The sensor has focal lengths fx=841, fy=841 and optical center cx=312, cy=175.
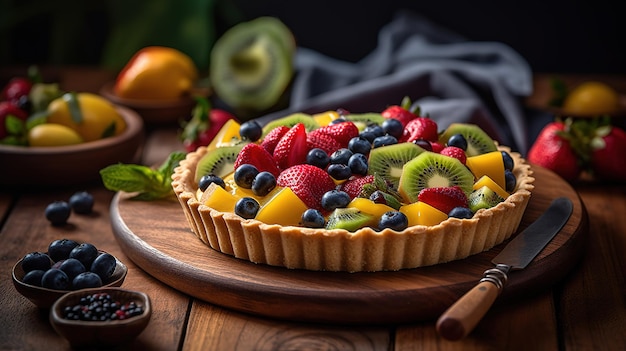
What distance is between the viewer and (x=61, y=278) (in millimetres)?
2574

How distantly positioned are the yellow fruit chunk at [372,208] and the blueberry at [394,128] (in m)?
0.60

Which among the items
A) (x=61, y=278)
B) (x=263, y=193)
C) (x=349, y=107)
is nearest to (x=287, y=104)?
(x=349, y=107)

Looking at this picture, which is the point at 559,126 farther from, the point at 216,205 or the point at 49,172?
the point at 49,172

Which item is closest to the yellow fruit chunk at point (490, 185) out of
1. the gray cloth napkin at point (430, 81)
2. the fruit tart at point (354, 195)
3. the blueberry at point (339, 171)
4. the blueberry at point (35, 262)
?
the fruit tart at point (354, 195)

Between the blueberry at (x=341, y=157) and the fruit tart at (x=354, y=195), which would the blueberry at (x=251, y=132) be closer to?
the fruit tart at (x=354, y=195)

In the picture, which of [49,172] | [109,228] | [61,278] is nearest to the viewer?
[61,278]

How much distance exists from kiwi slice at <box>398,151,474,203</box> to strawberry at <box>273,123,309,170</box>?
40 cm

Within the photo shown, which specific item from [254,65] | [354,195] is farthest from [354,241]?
[254,65]

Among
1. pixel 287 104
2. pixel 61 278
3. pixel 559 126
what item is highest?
pixel 61 278

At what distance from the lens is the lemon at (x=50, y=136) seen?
382 centimetres

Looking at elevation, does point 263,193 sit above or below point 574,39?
above

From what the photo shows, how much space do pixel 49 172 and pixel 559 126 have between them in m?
2.34

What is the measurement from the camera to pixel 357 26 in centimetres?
576

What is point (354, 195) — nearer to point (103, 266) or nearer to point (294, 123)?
point (294, 123)
